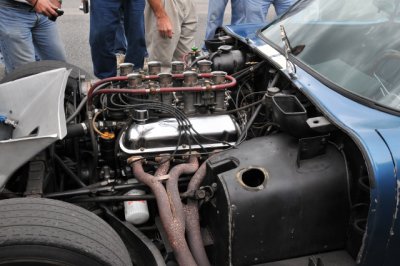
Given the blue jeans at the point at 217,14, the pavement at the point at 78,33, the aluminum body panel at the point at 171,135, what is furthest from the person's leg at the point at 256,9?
the aluminum body panel at the point at 171,135

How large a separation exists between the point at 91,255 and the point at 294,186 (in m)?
0.80

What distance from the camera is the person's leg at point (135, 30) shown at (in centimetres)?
389

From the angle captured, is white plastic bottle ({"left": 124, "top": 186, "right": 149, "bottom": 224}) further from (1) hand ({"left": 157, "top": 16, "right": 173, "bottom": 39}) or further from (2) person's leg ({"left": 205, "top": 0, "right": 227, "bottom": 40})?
(2) person's leg ({"left": 205, "top": 0, "right": 227, "bottom": 40})

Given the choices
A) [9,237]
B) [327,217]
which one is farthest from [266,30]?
[9,237]

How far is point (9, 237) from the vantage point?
58.6 inches

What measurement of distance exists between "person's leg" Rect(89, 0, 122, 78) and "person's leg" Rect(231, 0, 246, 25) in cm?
151

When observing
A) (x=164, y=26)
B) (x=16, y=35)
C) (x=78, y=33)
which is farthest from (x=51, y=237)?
(x=78, y=33)

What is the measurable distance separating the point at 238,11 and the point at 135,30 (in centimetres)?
143

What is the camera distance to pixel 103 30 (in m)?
3.78

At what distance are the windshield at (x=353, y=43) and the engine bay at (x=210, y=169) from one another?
0.19 metres

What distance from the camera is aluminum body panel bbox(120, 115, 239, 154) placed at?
2.09 meters

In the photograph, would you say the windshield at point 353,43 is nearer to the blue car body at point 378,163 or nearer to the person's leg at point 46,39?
the blue car body at point 378,163

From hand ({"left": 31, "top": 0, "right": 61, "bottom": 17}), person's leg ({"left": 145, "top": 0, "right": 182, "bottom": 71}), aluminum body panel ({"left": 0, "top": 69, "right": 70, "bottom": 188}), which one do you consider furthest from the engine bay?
person's leg ({"left": 145, "top": 0, "right": 182, "bottom": 71})

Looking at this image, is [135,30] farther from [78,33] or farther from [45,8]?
[78,33]
